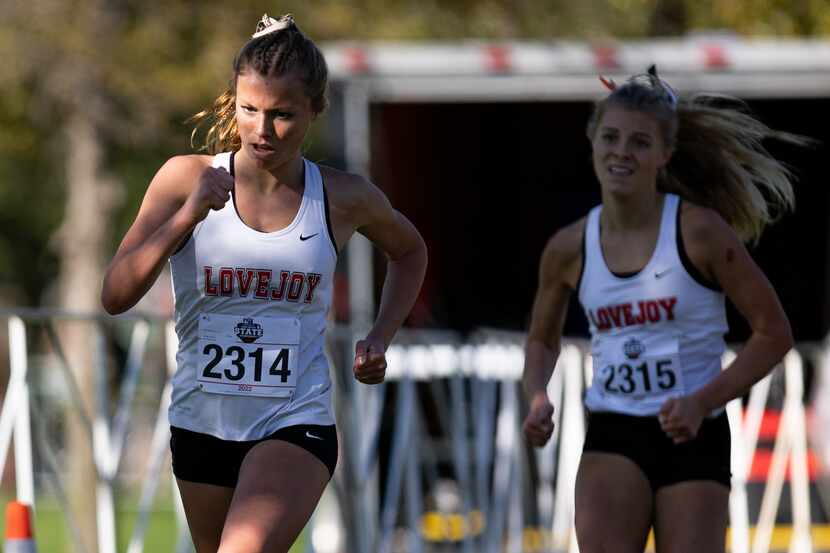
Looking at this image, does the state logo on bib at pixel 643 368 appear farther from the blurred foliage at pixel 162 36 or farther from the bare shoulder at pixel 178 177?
the blurred foliage at pixel 162 36

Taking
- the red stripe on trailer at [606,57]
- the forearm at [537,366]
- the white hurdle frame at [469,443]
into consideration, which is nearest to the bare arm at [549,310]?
the forearm at [537,366]

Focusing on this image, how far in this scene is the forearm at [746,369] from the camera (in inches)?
176

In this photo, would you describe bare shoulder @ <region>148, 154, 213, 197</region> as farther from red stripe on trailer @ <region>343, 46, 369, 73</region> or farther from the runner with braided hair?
red stripe on trailer @ <region>343, 46, 369, 73</region>

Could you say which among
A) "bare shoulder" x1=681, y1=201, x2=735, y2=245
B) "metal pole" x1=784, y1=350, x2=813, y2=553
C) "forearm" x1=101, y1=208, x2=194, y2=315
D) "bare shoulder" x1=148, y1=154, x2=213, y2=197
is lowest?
"metal pole" x1=784, y1=350, x2=813, y2=553

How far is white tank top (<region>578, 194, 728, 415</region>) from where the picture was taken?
459 centimetres

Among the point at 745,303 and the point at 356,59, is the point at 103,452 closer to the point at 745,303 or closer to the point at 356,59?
the point at 745,303

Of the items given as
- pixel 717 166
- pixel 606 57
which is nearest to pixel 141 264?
pixel 717 166

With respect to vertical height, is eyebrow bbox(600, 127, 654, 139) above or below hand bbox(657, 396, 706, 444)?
above

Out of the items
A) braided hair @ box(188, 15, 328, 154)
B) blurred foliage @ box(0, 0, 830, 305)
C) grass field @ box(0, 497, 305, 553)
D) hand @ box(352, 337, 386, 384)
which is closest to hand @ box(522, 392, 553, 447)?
hand @ box(352, 337, 386, 384)

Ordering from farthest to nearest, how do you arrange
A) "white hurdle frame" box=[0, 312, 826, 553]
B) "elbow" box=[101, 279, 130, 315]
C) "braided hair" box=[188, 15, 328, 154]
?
"white hurdle frame" box=[0, 312, 826, 553]
"braided hair" box=[188, 15, 328, 154]
"elbow" box=[101, 279, 130, 315]

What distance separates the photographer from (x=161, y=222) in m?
4.06

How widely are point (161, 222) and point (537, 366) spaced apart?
1.34 m

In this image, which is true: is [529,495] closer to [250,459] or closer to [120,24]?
[120,24]

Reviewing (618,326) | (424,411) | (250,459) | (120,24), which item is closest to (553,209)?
(424,411)
